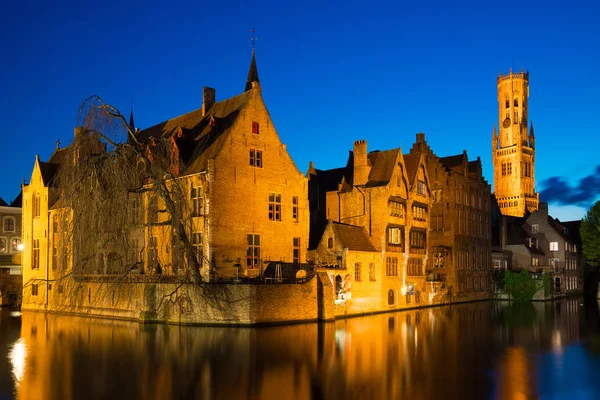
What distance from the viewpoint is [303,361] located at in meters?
23.8

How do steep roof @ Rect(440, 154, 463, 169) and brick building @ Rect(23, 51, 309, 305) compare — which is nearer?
brick building @ Rect(23, 51, 309, 305)

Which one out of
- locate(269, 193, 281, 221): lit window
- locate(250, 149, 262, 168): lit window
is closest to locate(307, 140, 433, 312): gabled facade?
locate(269, 193, 281, 221): lit window

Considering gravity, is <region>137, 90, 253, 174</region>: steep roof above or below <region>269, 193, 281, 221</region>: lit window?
above

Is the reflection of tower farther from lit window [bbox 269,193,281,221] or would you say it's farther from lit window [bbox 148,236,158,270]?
lit window [bbox 269,193,281,221]

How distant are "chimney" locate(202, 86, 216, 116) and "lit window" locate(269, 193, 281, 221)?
9.03m

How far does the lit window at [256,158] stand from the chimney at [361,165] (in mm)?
10411

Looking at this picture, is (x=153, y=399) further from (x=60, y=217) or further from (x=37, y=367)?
(x=60, y=217)

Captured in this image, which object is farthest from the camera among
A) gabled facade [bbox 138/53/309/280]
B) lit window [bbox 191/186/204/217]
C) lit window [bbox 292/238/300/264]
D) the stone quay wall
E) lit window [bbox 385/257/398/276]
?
lit window [bbox 385/257/398/276]

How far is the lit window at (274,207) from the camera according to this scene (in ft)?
144

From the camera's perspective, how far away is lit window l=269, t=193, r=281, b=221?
43969 mm

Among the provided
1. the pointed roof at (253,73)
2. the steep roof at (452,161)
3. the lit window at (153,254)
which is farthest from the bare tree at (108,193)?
the steep roof at (452,161)

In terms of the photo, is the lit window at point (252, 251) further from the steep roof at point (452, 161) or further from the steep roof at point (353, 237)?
the steep roof at point (452, 161)

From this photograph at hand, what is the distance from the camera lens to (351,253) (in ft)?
142

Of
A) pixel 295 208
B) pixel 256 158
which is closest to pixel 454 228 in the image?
pixel 295 208
